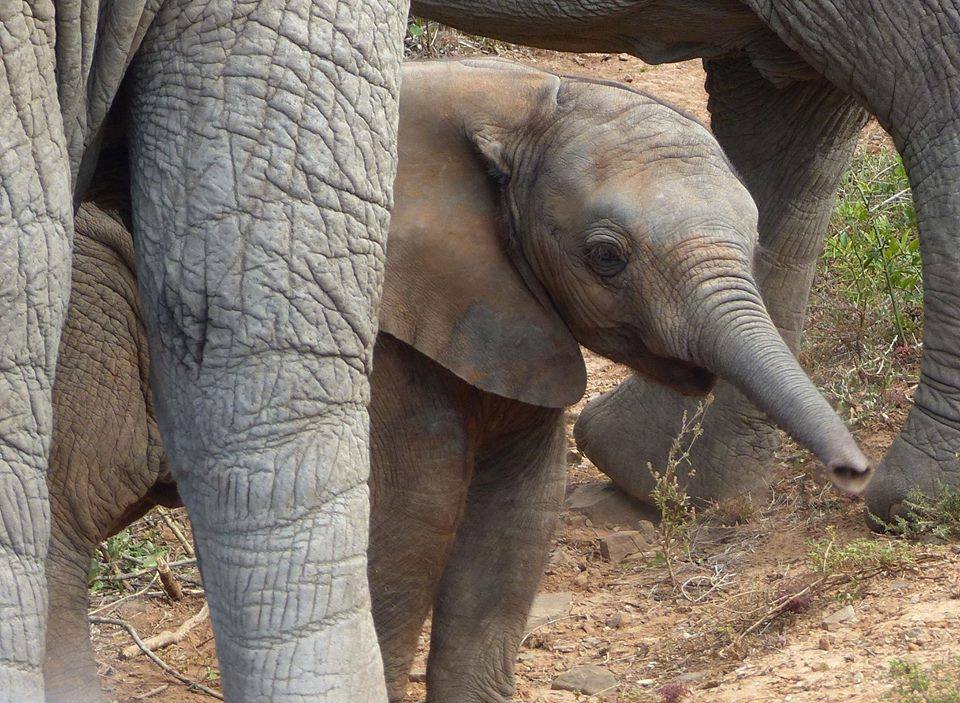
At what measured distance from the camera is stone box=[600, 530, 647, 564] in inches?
181

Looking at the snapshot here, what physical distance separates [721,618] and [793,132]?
1.48 metres

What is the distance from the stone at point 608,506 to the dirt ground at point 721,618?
0.15 ft

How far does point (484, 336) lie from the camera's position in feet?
10.7

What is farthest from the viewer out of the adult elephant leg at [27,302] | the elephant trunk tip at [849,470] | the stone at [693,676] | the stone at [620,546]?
the stone at [620,546]

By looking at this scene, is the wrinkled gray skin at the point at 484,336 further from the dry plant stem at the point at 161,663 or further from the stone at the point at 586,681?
the dry plant stem at the point at 161,663

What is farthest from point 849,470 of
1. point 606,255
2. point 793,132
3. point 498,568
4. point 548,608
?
point 793,132

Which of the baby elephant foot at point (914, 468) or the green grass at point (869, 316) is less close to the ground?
the green grass at point (869, 316)

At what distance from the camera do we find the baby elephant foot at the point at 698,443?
4.73 meters

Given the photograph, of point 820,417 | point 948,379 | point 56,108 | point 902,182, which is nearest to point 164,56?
point 56,108

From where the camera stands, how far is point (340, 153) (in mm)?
2100

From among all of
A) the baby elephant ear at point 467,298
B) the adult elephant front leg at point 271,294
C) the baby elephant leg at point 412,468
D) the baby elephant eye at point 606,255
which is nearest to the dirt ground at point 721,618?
the baby elephant leg at point 412,468

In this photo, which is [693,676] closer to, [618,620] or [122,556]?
[618,620]

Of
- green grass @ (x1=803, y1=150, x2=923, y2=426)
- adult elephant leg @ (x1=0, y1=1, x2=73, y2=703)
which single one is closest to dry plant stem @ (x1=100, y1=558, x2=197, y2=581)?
green grass @ (x1=803, y1=150, x2=923, y2=426)

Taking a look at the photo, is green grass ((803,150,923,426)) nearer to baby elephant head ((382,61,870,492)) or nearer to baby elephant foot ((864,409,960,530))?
baby elephant foot ((864,409,960,530))
